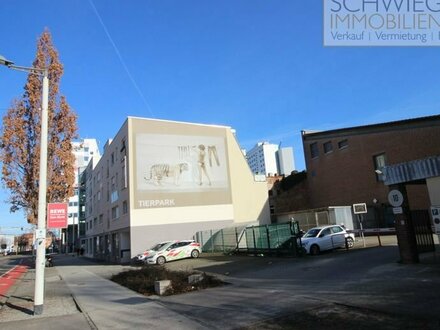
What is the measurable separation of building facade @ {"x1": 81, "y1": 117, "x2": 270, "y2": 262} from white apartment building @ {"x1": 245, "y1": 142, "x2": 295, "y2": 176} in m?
65.3

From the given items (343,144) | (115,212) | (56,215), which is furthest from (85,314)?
(343,144)

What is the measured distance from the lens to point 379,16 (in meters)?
8.80

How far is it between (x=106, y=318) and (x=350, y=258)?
11684mm

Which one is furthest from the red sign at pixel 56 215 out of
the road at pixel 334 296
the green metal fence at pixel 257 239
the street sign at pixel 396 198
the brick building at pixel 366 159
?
the brick building at pixel 366 159

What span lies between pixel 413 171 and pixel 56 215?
1221cm

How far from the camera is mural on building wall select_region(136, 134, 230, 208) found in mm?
38594

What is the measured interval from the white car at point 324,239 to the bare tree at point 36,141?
15211 millimetres

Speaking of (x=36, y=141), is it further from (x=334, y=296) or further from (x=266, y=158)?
(x=266, y=158)

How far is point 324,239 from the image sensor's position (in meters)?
23.5

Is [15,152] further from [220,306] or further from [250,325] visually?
[250,325]

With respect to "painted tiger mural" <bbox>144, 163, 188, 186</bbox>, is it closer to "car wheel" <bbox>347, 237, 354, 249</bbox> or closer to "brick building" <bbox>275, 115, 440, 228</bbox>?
"brick building" <bbox>275, 115, 440, 228</bbox>

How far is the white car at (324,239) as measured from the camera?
23.3 meters

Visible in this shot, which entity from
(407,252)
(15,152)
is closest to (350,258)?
(407,252)

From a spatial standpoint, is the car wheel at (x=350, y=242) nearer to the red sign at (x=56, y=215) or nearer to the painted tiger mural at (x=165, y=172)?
the red sign at (x=56, y=215)
